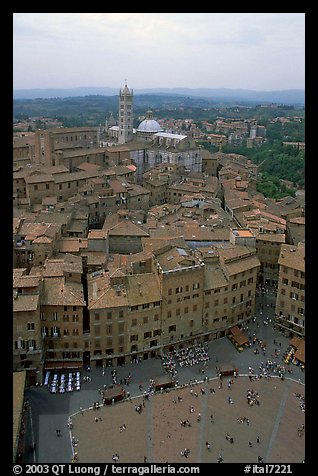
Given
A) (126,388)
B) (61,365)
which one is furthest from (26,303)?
(126,388)

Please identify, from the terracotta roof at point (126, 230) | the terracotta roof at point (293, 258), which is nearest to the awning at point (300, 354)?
the terracotta roof at point (293, 258)

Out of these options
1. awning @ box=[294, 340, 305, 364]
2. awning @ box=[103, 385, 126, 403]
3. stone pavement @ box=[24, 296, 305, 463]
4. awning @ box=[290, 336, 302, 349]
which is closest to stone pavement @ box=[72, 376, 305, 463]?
stone pavement @ box=[24, 296, 305, 463]

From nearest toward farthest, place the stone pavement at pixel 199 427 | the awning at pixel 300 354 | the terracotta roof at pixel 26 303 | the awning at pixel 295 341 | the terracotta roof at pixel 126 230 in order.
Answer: the stone pavement at pixel 199 427 < the terracotta roof at pixel 26 303 < the awning at pixel 300 354 < the awning at pixel 295 341 < the terracotta roof at pixel 126 230

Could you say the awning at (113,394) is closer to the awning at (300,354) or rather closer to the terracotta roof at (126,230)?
the awning at (300,354)

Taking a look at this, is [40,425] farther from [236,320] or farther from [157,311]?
[236,320]

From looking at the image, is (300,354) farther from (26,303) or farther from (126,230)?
(26,303)
